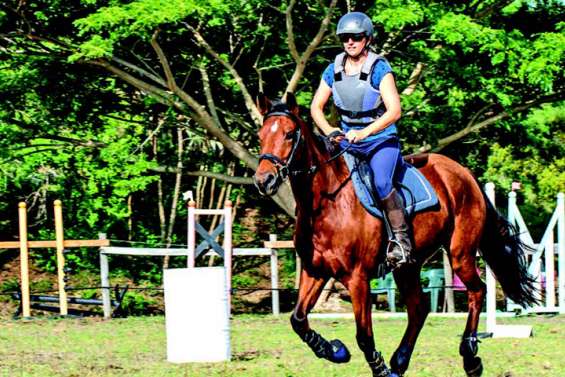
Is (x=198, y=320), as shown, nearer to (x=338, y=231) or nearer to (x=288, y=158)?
(x=338, y=231)

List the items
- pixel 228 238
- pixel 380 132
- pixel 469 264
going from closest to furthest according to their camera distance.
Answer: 1. pixel 380 132
2. pixel 469 264
3. pixel 228 238

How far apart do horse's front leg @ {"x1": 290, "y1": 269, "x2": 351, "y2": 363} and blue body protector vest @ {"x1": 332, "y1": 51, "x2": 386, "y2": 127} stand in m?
1.20

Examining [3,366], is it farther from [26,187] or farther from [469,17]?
[26,187]

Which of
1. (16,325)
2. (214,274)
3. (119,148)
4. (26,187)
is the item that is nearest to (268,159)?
(214,274)

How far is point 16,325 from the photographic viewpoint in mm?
15969

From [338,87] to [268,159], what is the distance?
3.44 feet

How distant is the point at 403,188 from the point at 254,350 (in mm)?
4024

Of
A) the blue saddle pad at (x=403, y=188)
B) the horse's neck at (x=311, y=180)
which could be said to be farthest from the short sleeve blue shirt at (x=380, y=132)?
the horse's neck at (x=311, y=180)

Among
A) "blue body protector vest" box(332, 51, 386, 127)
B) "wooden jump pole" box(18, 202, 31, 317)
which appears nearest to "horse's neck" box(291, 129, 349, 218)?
"blue body protector vest" box(332, 51, 386, 127)

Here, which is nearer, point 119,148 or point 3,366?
point 3,366

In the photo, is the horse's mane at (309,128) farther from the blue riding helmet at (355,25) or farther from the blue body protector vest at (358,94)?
the blue riding helmet at (355,25)

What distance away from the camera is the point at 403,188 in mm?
8289

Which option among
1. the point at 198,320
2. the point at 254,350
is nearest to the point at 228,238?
the point at 254,350

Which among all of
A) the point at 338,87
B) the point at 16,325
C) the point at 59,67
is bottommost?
the point at 16,325
